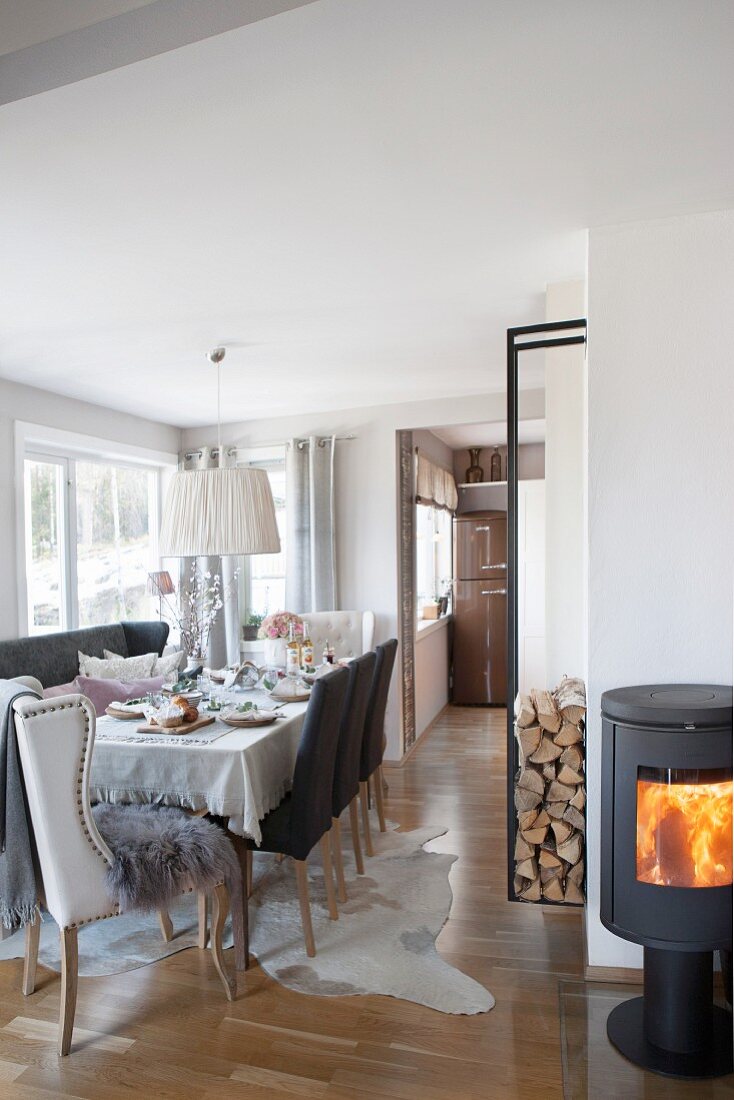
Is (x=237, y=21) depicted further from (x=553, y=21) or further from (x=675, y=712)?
(x=675, y=712)

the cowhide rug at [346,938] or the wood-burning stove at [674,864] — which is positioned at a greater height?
the wood-burning stove at [674,864]

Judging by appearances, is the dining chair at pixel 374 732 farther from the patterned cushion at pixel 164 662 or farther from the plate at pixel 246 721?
the patterned cushion at pixel 164 662

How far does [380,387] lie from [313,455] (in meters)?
0.85

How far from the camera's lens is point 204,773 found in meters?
2.75

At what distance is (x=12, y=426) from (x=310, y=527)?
2104mm

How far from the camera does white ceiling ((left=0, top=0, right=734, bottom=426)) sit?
63.5 inches

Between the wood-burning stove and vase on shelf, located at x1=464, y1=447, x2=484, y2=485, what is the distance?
18.7 ft

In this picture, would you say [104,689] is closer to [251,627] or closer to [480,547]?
[251,627]

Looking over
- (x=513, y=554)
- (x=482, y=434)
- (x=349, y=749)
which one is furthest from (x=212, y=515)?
(x=482, y=434)

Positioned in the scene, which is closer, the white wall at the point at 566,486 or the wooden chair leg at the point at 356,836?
→ the white wall at the point at 566,486

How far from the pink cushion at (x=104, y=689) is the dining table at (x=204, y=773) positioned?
1.19 metres

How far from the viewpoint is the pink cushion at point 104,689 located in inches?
162

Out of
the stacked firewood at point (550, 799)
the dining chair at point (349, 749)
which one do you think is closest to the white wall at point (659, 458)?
the stacked firewood at point (550, 799)

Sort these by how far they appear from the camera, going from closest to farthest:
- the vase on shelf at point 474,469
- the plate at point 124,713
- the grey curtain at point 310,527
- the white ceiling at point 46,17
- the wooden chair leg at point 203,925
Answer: the white ceiling at point 46,17, the wooden chair leg at point 203,925, the plate at point 124,713, the grey curtain at point 310,527, the vase on shelf at point 474,469
